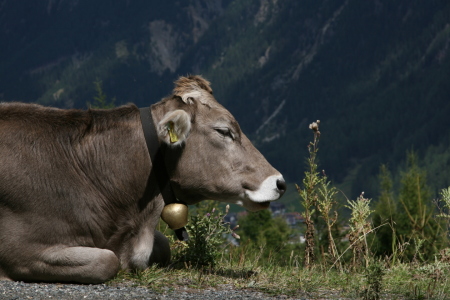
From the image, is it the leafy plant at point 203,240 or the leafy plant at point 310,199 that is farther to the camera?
the leafy plant at point 310,199

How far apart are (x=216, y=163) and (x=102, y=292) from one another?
7.29 ft

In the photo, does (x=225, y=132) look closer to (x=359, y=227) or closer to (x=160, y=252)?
(x=160, y=252)

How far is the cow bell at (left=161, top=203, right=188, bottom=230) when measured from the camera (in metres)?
8.30

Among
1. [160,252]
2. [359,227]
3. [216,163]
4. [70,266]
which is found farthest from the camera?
[359,227]

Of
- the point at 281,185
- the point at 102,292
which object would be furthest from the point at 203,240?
the point at 102,292

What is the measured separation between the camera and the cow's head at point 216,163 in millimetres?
8336

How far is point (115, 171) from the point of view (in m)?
8.45

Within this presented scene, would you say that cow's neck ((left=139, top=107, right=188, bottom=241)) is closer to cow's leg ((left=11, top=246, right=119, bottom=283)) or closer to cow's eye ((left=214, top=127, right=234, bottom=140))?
cow's eye ((left=214, top=127, right=234, bottom=140))

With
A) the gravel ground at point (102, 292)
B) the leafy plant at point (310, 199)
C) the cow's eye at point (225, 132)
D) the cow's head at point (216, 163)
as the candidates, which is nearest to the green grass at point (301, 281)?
the gravel ground at point (102, 292)

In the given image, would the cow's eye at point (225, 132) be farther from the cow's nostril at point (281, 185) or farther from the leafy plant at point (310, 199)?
the leafy plant at point (310, 199)

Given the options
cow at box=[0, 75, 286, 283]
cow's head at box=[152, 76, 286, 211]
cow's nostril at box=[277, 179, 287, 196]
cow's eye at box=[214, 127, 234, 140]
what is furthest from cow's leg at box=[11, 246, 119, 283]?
cow's nostril at box=[277, 179, 287, 196]

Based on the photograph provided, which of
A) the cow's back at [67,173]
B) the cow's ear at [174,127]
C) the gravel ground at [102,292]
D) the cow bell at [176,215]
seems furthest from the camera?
the cow bell at [176,215]

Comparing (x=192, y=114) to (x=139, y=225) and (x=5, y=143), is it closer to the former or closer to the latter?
(x=139, y=225)

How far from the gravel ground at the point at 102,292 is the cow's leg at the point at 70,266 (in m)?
0.12
